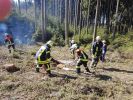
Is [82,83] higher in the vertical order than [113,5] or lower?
lower

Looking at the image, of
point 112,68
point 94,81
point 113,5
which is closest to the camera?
point 94,81

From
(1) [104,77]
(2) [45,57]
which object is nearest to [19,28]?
(2) [45,57]

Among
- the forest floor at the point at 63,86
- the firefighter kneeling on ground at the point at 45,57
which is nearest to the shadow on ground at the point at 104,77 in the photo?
the forest floor at the point at 63,86

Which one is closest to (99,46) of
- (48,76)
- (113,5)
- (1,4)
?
(48,76)

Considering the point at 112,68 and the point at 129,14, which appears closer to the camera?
the point at 112,68

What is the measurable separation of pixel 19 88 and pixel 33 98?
133 cm

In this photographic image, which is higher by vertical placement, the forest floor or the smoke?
the smoke

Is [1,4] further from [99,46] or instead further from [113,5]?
[99,46]

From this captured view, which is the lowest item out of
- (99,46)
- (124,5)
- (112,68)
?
(112,68)

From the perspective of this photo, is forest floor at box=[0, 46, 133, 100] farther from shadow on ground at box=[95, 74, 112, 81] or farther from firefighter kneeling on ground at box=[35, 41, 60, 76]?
firefighter kneeling on ground at box=[35, 41, 60, 76]

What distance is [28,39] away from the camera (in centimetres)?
4241

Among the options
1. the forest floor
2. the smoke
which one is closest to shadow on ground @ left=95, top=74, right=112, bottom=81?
the forest floor

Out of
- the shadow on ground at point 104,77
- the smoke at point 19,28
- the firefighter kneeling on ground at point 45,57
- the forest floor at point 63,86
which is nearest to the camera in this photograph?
the forest floor at point 63,86

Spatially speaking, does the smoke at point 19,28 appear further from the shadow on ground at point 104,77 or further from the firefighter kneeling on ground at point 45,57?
the firefighter kneeling on ground at point 45,57
